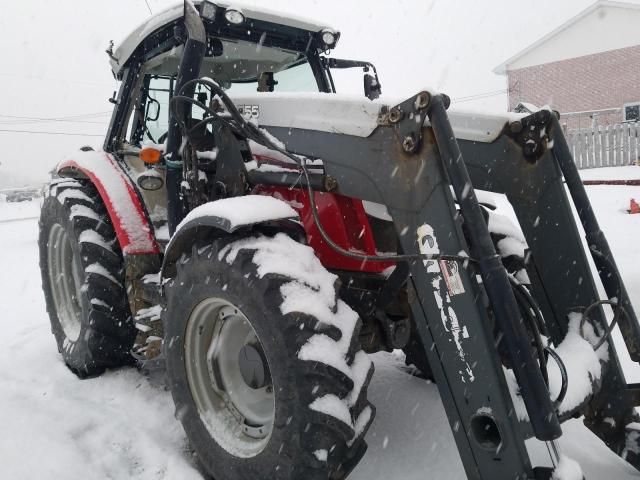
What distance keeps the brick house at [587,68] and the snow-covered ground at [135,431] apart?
19919 millimetres

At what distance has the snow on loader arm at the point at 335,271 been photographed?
5.77 feet

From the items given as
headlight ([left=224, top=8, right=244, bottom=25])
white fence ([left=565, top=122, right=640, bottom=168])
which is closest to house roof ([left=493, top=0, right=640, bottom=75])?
white fence ([left=565, top=122, right=640, bottom=168])

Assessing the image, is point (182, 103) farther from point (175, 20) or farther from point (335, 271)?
point (335, 271)

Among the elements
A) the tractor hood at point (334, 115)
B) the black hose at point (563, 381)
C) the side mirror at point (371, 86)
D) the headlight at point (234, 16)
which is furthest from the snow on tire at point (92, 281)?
the black hose at point (563, 381)

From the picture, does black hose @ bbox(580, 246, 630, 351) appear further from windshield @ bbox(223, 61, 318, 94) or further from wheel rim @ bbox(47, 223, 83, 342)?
wheel rim @ bbox(47, 223, 83, 342)

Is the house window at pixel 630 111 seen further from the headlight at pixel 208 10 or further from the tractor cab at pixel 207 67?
the headlight at pixel 208 10

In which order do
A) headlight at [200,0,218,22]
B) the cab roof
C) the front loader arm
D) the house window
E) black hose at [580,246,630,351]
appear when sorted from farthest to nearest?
the house window
the cab roof
headlight at [200,0,218,22]
black hose at [580,246,630,351]
the front loader arm

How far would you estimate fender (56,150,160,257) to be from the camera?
10.5 feet

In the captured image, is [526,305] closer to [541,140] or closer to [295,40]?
[541,140]

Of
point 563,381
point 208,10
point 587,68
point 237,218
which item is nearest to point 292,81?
point 208,10

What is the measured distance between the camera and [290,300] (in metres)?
1.92

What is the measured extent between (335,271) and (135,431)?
1395 millimetres

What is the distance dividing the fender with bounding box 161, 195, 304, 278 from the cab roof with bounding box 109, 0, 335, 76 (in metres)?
1.39

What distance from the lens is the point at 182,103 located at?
2814 millimetres
